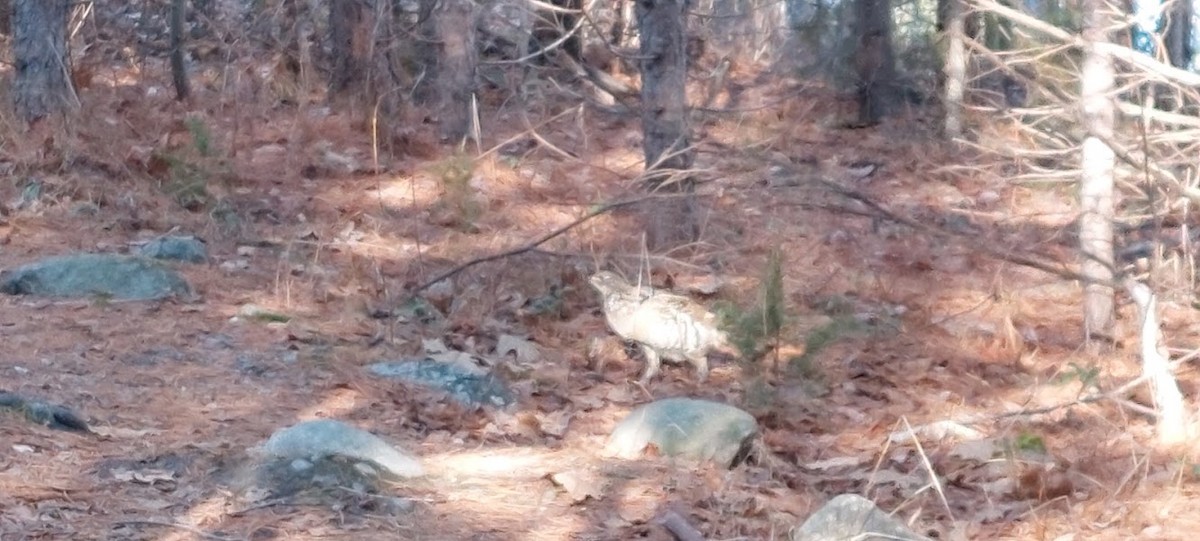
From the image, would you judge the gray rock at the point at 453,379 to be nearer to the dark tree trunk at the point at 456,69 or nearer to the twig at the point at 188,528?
the twig at the point at 188,528

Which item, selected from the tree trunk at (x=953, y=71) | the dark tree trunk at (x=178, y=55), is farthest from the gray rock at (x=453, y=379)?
the tree trunk at (x=953, y=71)

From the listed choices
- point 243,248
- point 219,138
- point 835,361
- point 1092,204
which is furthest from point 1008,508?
point 219,138

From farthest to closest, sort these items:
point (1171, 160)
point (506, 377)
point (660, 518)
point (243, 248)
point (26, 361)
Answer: point (243, 248), point (506, 377), point (26, 361), point (1171, 160), point (660, 518)

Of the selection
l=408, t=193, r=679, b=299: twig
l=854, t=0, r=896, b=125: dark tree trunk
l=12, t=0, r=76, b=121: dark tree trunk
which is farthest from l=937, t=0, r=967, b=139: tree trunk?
l=12, t=0, r=76, b=121: dark tree trunk

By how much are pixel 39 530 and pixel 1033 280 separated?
23.9ft

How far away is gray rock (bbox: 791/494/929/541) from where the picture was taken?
4.54 metres

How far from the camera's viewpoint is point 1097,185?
7.96 metres

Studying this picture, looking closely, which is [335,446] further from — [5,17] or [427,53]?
[5,17]

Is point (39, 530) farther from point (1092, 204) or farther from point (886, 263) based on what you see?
point (886, 263)

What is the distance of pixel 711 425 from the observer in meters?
5.89

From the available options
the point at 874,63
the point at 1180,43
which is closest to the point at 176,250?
the point at 874,63

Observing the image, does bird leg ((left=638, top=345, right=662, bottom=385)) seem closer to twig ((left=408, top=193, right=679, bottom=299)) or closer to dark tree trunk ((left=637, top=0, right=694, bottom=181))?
twig ((left=408, top=193, right=679, bottom=299))

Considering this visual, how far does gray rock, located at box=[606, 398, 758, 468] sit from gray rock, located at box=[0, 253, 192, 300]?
10.3ft

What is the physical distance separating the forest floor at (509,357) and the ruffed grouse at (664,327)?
5.9 inches
